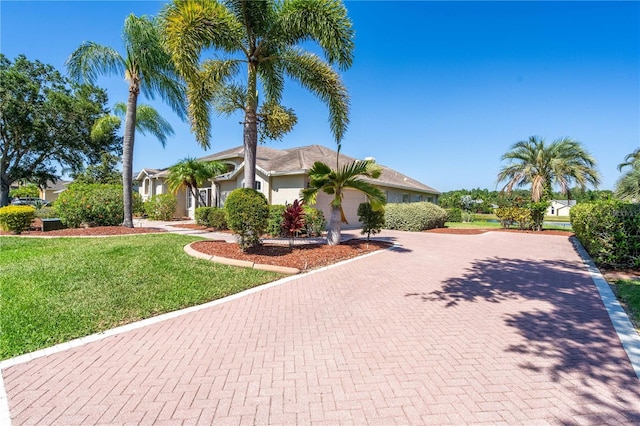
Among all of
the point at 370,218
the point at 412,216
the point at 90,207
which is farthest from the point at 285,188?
the point at 90,207

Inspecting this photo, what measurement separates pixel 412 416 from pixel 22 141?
125ft

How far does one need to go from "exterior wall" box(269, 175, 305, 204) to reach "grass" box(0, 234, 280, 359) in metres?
8.38

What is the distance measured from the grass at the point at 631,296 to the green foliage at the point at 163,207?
24.2 m

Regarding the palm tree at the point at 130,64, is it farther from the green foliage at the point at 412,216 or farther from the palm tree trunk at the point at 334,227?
the green foliage at the point at 412,216

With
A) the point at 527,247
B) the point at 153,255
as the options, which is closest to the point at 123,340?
the point at 153,255

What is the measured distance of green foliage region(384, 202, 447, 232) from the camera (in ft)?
62.5

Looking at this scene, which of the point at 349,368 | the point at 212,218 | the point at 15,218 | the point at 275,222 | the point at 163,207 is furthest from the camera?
the point at 163,207

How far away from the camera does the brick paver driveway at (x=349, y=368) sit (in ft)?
8.80

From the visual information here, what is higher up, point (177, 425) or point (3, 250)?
point (3, 250)

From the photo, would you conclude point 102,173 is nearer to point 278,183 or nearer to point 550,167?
point 278,183

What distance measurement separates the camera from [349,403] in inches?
110

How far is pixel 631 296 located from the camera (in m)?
5.98

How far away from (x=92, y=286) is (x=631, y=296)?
11.0 metres

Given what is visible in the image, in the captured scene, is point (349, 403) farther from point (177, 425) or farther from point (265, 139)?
point (265, 139)
